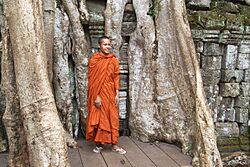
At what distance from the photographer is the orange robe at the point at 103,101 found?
312 centimetres

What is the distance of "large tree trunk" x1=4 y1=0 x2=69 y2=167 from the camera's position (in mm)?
2352

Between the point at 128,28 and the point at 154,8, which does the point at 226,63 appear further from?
the point at 128,28

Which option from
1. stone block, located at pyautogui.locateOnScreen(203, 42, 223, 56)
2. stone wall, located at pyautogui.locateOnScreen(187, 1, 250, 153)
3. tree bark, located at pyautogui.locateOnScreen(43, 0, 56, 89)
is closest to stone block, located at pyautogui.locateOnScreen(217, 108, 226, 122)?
stone wall, located at pyautogui.locateOnScreen(187, 1, 250, 153)

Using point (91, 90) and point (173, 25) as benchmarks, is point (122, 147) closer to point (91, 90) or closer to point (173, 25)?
point (91, 90)

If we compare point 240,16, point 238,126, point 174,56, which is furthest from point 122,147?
point 240,16

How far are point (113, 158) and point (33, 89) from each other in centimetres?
117

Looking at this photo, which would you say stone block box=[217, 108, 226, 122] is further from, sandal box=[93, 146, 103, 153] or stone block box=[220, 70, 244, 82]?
sandal box=[93, 146, 103, 153]

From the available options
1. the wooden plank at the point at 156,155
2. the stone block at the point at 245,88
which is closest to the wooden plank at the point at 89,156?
the wooden plank at the point at 156,155

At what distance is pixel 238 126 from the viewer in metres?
4.16

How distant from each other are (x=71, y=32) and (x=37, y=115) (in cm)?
146

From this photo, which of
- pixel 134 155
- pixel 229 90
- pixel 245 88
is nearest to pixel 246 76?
pixel 245 88

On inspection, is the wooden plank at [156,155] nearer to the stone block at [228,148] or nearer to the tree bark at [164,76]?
the tree bark at [164,76]

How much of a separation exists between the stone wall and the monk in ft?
4.55

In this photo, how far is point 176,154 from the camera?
10.6 feet
